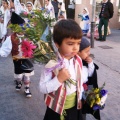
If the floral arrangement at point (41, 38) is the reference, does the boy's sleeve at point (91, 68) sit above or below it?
below

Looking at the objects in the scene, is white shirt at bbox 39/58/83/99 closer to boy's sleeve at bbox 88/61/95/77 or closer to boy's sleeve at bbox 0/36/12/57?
boy's sleeve at bbox 88/61/95/77

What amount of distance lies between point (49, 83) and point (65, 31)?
44 cm

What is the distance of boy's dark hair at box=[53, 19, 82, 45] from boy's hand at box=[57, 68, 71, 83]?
231 millimetres

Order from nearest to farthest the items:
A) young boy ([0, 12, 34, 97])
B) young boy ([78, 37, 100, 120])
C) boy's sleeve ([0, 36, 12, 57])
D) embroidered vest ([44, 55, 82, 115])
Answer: embroidered vest ([44, 55, 82, 115])
young boy ([78, 37, 100, 120])
young boy ([0, 12, 34, 97])
boy's sleeve ([0, 36, 12, 57])

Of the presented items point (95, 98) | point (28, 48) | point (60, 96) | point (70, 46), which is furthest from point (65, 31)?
point (95, 98)

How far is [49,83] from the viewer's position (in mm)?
1874

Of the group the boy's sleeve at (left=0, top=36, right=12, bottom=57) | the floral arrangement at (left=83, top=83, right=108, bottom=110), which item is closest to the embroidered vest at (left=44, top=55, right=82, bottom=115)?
the floral arrangement at (left=83, top=83, right=108, bottom=110)

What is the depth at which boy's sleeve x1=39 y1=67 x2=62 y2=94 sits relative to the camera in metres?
1.86

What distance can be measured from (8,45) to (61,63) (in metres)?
1.89

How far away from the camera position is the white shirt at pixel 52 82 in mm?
1863

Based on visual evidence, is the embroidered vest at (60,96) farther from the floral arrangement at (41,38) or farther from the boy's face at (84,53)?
the floral arrangement at (41,38)

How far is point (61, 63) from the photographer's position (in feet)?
6.02

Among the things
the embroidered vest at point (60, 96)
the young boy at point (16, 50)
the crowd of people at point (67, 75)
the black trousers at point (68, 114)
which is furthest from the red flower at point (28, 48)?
the young boy at point (16, 50)

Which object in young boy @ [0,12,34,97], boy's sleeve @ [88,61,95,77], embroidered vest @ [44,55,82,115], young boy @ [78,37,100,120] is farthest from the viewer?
young boy @ [0,12,34,97]
